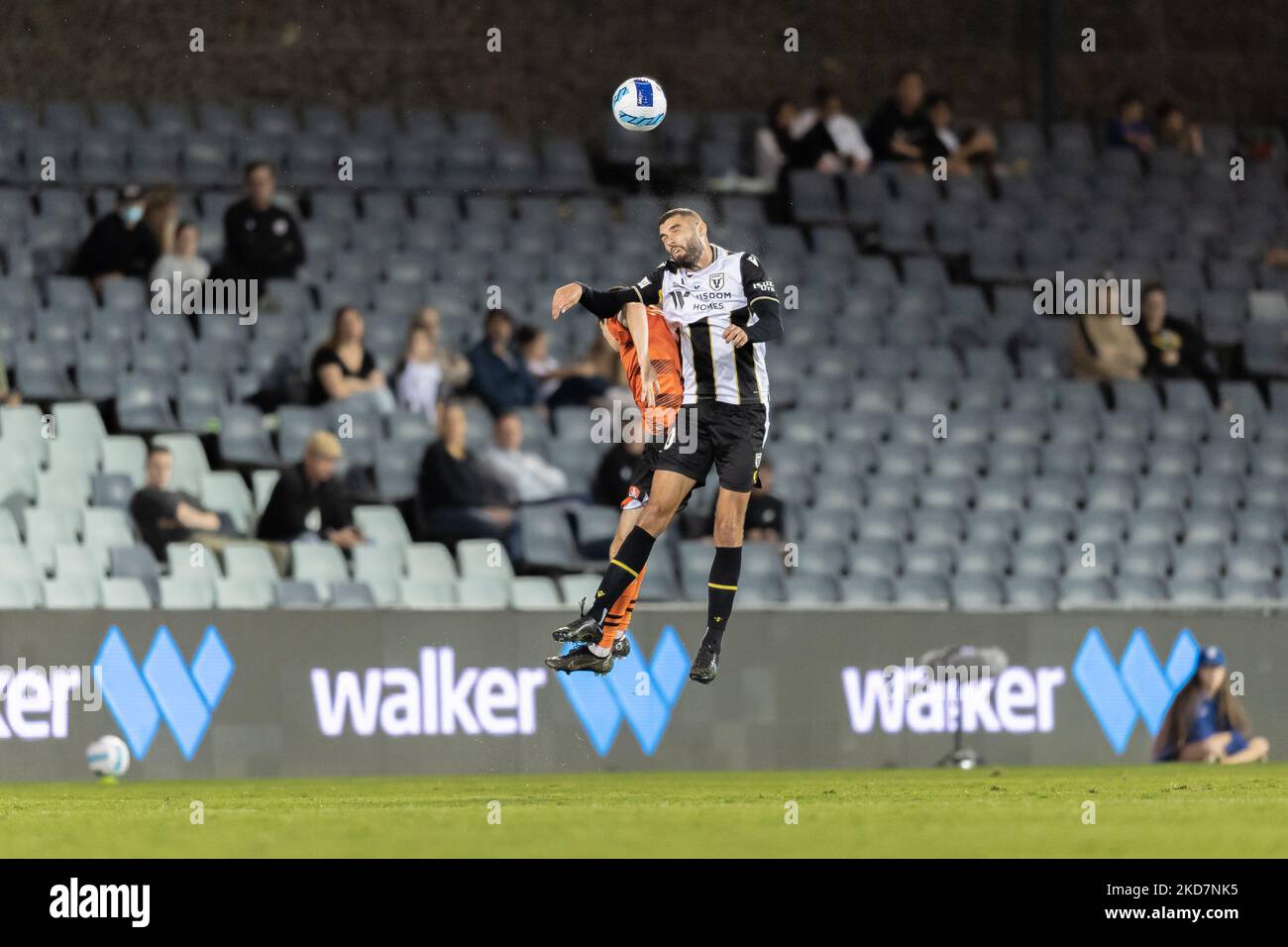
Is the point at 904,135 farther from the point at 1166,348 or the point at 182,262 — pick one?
the point at 182,262

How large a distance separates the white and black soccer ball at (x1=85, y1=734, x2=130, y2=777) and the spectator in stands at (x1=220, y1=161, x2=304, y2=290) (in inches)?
215

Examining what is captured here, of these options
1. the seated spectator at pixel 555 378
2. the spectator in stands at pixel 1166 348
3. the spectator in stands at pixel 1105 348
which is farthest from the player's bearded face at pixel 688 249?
the spectator in stands at pixel 1166 348

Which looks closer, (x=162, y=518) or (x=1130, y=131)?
(x=162, y=518)

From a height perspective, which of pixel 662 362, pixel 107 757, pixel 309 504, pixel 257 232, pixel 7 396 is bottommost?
pixel 107 757

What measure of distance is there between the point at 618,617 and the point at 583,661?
1.10 feet

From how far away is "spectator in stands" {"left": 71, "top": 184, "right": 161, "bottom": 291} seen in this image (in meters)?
19.4

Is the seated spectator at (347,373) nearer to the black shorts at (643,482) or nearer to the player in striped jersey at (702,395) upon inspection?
the black shorts at (643,482)

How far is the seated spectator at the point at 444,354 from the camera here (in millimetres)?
18656

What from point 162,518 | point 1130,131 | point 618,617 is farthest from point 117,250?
point 1130,131

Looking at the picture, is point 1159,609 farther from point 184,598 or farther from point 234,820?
point 234,820

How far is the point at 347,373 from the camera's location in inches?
727

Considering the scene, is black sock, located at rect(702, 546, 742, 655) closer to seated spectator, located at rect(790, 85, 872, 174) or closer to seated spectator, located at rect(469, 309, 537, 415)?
seated spectator, located at rect(469, 309, 537, 415)

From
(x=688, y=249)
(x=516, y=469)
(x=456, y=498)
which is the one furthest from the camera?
(x=516, y=469)
